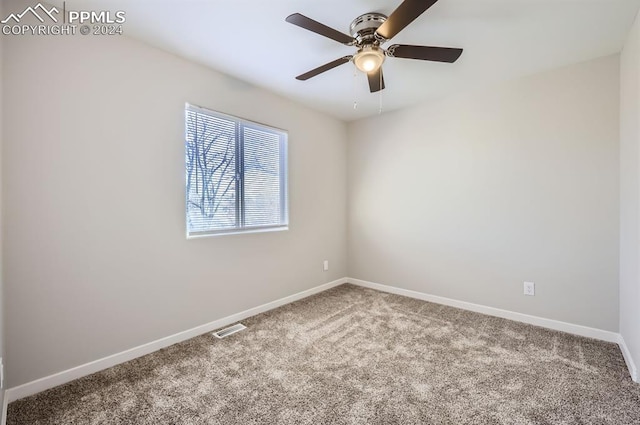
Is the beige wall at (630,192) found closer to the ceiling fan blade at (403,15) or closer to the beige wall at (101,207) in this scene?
the ceiling fan blade at (403,15)

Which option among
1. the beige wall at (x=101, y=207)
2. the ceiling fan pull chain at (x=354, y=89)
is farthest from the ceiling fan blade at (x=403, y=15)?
the beige wall at (x=101, y=207)

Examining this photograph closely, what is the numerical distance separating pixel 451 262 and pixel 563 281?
3.25 ft

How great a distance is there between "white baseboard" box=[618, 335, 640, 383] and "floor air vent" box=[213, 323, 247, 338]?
2.91 metres

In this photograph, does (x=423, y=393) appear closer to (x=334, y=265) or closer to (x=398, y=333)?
(x=398, y=333)

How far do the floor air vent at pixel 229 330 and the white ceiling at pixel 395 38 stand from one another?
7.99 feet

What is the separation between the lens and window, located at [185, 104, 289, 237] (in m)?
2.55

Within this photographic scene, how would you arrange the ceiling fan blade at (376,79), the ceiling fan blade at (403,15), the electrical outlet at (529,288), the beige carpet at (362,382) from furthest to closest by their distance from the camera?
the electrical outlet at (529,288)
the ceiling fan blade at (376,79)
the beige carpet at (362,382)
the ceiling fan blade at (403,15)

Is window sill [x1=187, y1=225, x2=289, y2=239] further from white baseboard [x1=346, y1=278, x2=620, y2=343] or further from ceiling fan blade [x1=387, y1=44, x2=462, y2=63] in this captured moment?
ceiling fan blade [x1=387, y1=44, x2=462, y2=63]

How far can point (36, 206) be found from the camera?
69.0 inches

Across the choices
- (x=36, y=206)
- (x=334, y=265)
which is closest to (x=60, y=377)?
(x=36, y=206)

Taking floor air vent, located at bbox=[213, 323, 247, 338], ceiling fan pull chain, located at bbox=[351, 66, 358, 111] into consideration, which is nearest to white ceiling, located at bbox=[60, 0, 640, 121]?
ceiling fan pull chain, located at bbox=[351, 66, 358, 111]

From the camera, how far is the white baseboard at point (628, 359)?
1848mm

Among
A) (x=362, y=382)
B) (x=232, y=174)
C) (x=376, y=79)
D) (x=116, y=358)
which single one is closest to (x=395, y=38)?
(x=376, y=79)

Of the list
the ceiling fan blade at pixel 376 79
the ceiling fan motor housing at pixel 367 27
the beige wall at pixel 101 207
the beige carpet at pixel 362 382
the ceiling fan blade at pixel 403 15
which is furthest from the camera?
the ceiling fan blade at pixel 376 79
